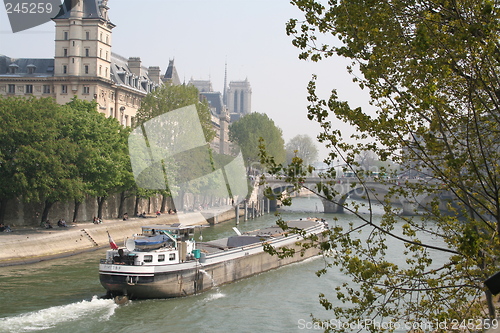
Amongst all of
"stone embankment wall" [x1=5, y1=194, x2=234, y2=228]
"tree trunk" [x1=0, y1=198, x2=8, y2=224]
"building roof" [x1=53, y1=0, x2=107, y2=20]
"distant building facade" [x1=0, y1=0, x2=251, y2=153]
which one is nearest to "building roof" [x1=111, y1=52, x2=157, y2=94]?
"distant building facade" [x1=0, y1=0, x2=251, y2=153]

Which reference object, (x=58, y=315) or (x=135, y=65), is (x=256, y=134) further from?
(x=58, y=315)

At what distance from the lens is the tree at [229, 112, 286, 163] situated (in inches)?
4813

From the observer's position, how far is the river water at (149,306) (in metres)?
25.1

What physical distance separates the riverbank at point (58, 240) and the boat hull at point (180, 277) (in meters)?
5.08

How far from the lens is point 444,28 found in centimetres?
976

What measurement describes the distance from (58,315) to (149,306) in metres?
4.65

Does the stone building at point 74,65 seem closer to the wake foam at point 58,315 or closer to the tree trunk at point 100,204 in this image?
the tree trunk at point 100,204

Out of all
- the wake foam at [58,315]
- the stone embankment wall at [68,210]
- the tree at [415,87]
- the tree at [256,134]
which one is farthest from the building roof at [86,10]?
the tree at [415,87]

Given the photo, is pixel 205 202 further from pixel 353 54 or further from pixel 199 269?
pixel 353 54

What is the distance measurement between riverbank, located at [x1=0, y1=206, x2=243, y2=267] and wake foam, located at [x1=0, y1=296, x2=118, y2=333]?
6.84 metres

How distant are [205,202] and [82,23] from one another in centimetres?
3134

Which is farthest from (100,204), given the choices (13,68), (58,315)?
(13,68)

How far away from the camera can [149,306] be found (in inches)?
1145

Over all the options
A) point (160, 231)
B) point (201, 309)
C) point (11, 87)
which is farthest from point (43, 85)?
point (201, 309)
